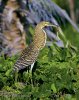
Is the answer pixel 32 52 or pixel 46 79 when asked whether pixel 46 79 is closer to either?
pixel 46 79

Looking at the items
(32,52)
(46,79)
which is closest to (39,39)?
(32,52)

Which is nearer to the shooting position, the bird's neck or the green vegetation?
the green vegetation

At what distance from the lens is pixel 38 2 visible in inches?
440

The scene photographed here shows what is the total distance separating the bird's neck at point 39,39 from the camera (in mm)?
8820

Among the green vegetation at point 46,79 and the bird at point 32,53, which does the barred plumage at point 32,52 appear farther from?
the green vegetation at point 46,79

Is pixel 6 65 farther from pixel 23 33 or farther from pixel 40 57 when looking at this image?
pixel 23 33

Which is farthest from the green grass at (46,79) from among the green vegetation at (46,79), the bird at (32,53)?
the bird at (32,53)

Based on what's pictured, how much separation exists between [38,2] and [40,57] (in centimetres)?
203

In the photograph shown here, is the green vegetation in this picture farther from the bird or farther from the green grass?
the bird

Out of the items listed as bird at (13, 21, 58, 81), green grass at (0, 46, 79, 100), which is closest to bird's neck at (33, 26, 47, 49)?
bird at (13, 21, 58, 81)

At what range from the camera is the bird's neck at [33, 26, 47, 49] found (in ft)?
28.9

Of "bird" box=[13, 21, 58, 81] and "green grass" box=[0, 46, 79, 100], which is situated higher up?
"bird" box=[13, 21, 58, 81]

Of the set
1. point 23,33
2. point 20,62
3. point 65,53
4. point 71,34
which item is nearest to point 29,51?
point 20,62

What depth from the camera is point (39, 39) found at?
893 cm
